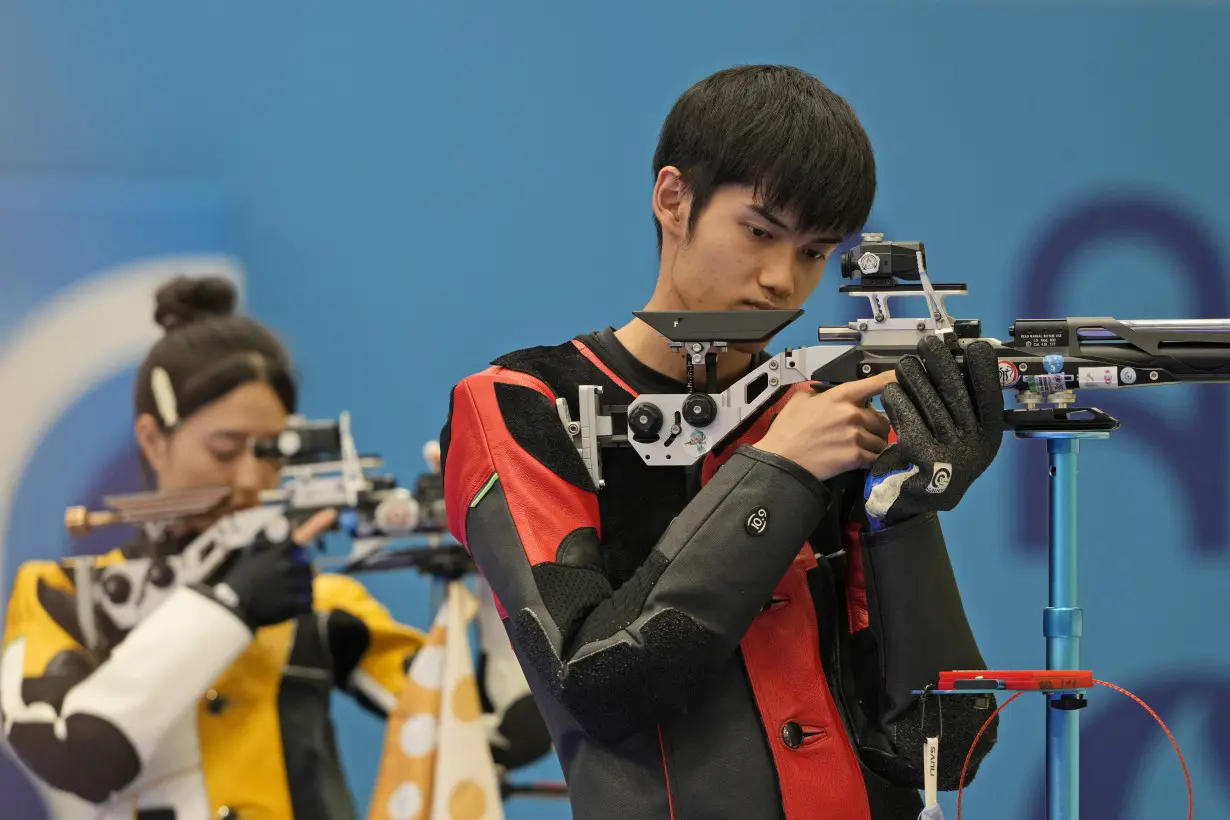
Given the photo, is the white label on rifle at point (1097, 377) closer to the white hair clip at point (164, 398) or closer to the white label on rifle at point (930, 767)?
the white label on rifle at point (930, 767)

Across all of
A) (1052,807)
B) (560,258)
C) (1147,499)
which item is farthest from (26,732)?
(1147,499)

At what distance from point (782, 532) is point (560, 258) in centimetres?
Result: 142

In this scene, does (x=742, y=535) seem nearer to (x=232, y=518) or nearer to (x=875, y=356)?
(x=875, y=356)

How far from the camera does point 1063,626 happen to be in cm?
103

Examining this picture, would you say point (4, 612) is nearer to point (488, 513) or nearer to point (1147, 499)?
point (488, 513)

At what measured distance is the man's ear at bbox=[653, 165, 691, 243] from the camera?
1212 mm

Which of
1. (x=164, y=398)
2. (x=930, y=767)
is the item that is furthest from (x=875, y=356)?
(x=164, y=398)

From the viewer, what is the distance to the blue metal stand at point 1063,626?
100cm

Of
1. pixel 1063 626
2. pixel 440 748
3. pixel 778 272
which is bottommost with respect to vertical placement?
pixel 440 748

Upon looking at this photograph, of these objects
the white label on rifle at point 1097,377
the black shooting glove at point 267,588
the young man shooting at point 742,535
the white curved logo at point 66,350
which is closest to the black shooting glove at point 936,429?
the young man shooting at point 742,535

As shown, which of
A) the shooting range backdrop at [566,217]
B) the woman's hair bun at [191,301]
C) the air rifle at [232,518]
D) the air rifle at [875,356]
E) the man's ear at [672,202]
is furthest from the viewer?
the woman's hair bun at [191,301]

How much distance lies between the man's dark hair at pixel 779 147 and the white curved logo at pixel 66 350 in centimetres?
150

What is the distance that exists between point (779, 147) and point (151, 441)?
5.07 feet

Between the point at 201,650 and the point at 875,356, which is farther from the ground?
the point at 875,356
